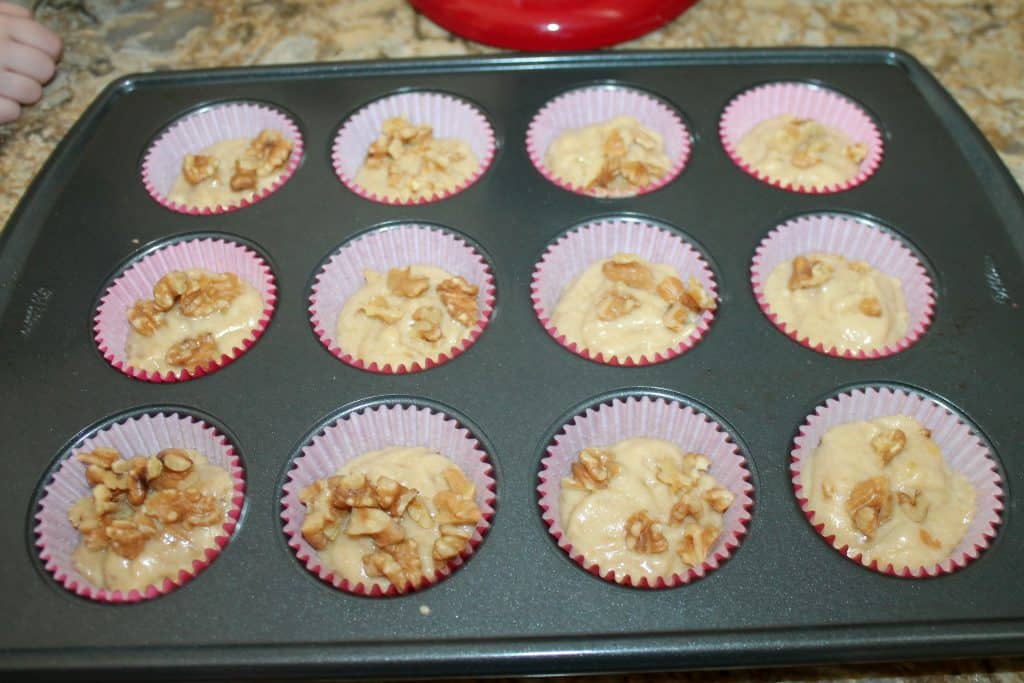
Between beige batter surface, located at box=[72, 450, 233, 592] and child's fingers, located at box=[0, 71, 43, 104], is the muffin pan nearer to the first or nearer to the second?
beige batter surface, located at box=[72, 450, 233, 592]

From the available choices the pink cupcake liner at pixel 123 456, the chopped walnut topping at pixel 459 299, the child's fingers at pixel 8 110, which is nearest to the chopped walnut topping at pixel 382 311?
the chopped walnut topping at pixel 459 299

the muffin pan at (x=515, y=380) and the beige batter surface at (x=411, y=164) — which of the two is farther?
the beige batter surface at (x=411, y=164)

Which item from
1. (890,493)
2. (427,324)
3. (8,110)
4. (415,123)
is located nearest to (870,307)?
(890,493)

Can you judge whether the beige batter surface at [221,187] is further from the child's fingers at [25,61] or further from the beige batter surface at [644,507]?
the beige batter surface at [644,507]

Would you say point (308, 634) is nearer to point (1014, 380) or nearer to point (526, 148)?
point (526, 148)

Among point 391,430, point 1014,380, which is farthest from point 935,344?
point 391,430

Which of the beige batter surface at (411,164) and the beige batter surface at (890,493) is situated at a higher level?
the beige batter surface at (411,164)
